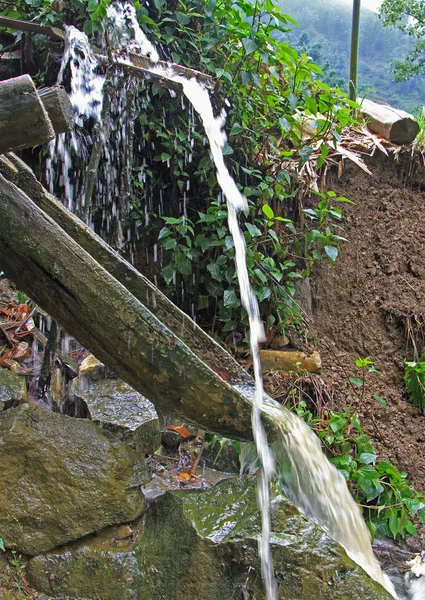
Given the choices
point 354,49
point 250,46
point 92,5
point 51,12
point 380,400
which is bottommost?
point 380,400

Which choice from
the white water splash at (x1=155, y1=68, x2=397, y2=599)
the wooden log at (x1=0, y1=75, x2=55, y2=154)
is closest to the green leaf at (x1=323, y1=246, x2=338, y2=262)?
the white water splash at (x1=155, y1=68, x2=397, y2=599)

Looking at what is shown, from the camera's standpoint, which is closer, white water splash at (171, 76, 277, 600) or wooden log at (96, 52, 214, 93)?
wooden log at (96, 52, 214, 93)

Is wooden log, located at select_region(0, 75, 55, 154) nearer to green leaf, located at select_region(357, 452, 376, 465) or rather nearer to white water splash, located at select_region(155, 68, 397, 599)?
white water splash, located at select_region(155, 68, 397, 599)

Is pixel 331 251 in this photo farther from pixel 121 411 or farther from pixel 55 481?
pixel 55 481

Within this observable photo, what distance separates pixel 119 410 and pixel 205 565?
107cm

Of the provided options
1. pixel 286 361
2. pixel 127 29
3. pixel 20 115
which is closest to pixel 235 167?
pixel 127 29

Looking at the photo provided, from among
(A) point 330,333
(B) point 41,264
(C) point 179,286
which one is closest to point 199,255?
(C) point 179,286

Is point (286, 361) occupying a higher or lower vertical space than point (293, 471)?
lower

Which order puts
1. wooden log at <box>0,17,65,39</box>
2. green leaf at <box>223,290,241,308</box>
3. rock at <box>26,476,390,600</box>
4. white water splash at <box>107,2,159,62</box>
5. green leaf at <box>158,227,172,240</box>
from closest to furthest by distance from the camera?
1. rock at <box>26,476,390,600</box>
2. wooden log at <box>0,17,65,39</box>
3. white water splash at <box>107,2,159,62</box>
4. green leaf at <box>158,227,172,240</box>
5. green leaf at <box>223,290,241,308</box>

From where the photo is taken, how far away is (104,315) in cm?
216

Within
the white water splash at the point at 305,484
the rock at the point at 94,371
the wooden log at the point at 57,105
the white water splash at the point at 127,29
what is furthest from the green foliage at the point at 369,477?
the white water splash at the point at 127,29

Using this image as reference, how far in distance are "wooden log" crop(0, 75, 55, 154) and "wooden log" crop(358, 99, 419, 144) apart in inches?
Answer: 173

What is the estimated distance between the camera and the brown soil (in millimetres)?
4535

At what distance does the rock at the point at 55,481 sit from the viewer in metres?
2.30
